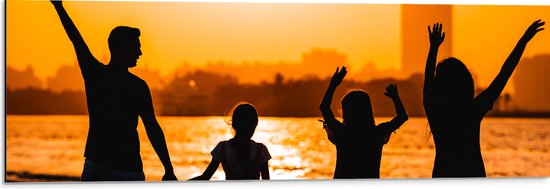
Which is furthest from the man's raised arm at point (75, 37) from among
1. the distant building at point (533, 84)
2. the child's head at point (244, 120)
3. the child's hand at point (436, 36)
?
the distant building at point (533, 84)

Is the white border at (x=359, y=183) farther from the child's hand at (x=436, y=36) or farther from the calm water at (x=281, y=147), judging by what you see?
the child's hand at (x=436, y=36)

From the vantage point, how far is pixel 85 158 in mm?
4605

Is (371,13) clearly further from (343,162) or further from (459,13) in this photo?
(343,162)

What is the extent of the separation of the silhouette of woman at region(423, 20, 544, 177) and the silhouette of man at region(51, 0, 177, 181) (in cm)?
133

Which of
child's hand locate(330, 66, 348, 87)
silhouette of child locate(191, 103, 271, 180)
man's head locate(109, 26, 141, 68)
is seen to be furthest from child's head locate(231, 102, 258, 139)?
man's head locate(109, 26, 141, 68)

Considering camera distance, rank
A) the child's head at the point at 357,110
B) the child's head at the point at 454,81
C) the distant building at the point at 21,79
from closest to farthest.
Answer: the distant building at the point at 21,79 < the child's head at the point at 357,110 < the child's head at the point at 454,81

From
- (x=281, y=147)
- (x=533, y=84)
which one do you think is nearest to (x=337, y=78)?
(x=281, y=147)

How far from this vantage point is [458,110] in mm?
4879

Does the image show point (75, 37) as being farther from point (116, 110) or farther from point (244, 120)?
point (244, 120)

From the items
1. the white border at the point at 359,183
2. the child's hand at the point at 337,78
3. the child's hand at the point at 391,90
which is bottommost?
the white border at the point at 359,183

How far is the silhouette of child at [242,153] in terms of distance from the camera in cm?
459

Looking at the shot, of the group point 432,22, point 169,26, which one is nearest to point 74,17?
point 169,26

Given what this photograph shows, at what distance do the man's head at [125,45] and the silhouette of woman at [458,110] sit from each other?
1.41 m

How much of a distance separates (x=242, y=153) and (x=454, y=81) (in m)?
1.11
